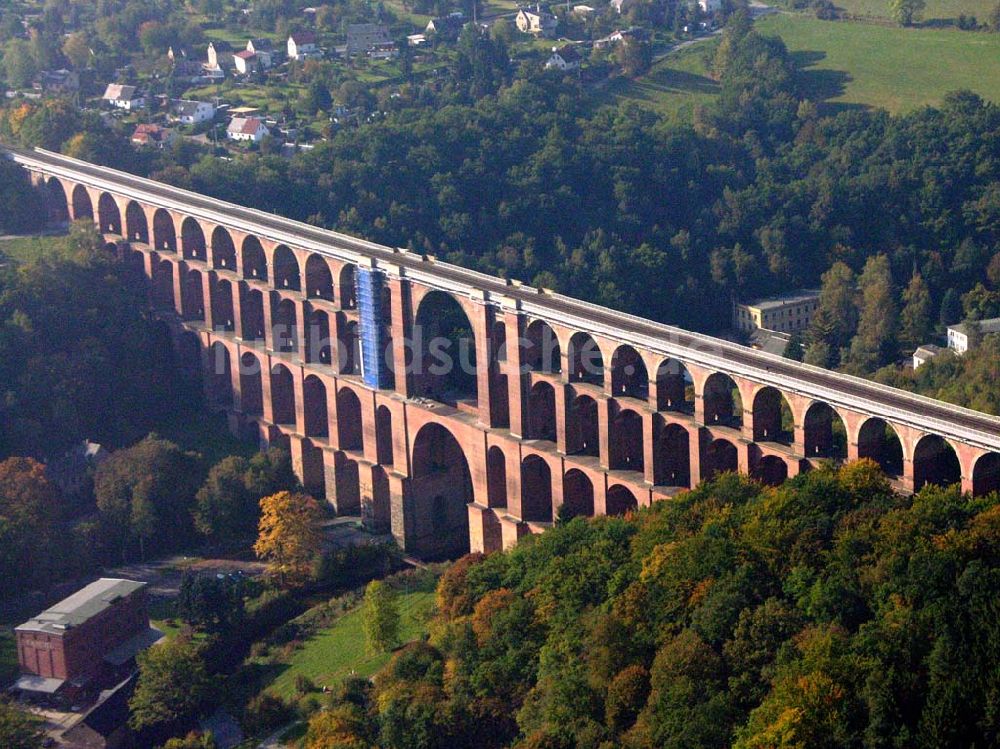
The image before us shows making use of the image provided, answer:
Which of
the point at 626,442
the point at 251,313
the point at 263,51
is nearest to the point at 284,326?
the point at 251,313

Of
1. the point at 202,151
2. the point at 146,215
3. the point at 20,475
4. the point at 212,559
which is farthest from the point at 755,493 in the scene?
the point at 202,151

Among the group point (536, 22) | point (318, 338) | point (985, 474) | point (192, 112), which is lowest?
point (318, 338)

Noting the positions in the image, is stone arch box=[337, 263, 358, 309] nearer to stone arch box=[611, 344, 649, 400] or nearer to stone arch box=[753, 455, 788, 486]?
stone arch box=[611, 344, 649, 400]

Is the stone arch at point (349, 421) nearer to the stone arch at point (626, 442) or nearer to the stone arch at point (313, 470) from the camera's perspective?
the stone arch at point (313, 470)

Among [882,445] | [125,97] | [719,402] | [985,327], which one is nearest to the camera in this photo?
[882,445]

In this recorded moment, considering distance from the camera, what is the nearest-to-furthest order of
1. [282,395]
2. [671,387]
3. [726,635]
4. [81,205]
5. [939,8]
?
1. [726,635]
2. [671,387]
3. [282,395]
4. [81,205]
5. [939,8]

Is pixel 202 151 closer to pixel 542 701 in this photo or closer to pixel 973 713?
pixel 542 701

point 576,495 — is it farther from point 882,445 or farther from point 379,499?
point 882,445
